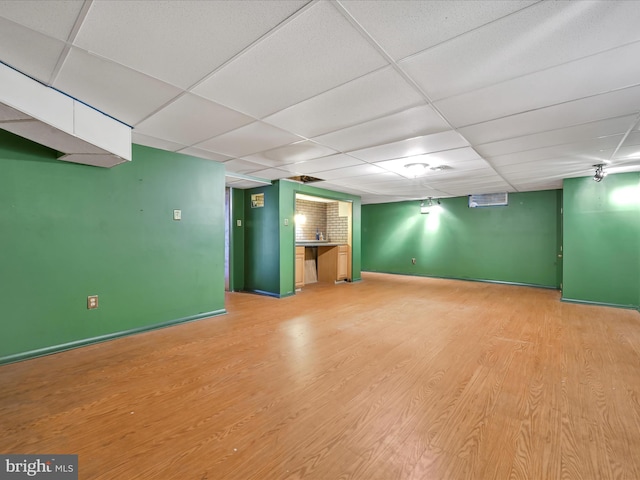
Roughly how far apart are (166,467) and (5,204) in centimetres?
285

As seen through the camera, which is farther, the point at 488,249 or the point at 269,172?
the point at 488,249

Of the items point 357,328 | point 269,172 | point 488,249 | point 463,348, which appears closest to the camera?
point 463,348

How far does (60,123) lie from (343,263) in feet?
20.6

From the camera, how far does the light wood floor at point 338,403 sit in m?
1.53

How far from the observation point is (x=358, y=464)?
59.4 inches

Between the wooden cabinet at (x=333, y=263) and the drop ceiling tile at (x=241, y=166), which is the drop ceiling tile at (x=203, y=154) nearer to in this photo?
the drop ceiling tile at (x=241, y=166)

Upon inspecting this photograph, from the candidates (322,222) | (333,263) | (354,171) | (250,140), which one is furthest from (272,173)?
(322,222)

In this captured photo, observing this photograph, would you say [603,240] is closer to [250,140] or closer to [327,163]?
[327,163]

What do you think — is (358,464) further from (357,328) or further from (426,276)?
(426,276)

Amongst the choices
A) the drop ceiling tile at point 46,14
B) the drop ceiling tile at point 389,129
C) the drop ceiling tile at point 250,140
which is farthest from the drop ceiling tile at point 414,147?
the drop ceiling tile at point 46,14

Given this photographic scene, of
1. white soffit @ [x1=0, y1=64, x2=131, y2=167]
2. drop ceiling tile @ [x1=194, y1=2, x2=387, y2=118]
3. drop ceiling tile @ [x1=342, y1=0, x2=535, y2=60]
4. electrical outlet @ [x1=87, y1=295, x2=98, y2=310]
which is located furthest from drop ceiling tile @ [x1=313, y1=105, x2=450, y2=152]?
electrical outlet @ [x1=87, y1=295, x2=98, y2=310]

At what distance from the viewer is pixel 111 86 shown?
2.12 meters

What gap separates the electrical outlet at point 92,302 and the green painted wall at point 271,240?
298 cm

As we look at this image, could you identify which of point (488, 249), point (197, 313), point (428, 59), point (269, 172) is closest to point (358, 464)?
point (428, 59)
